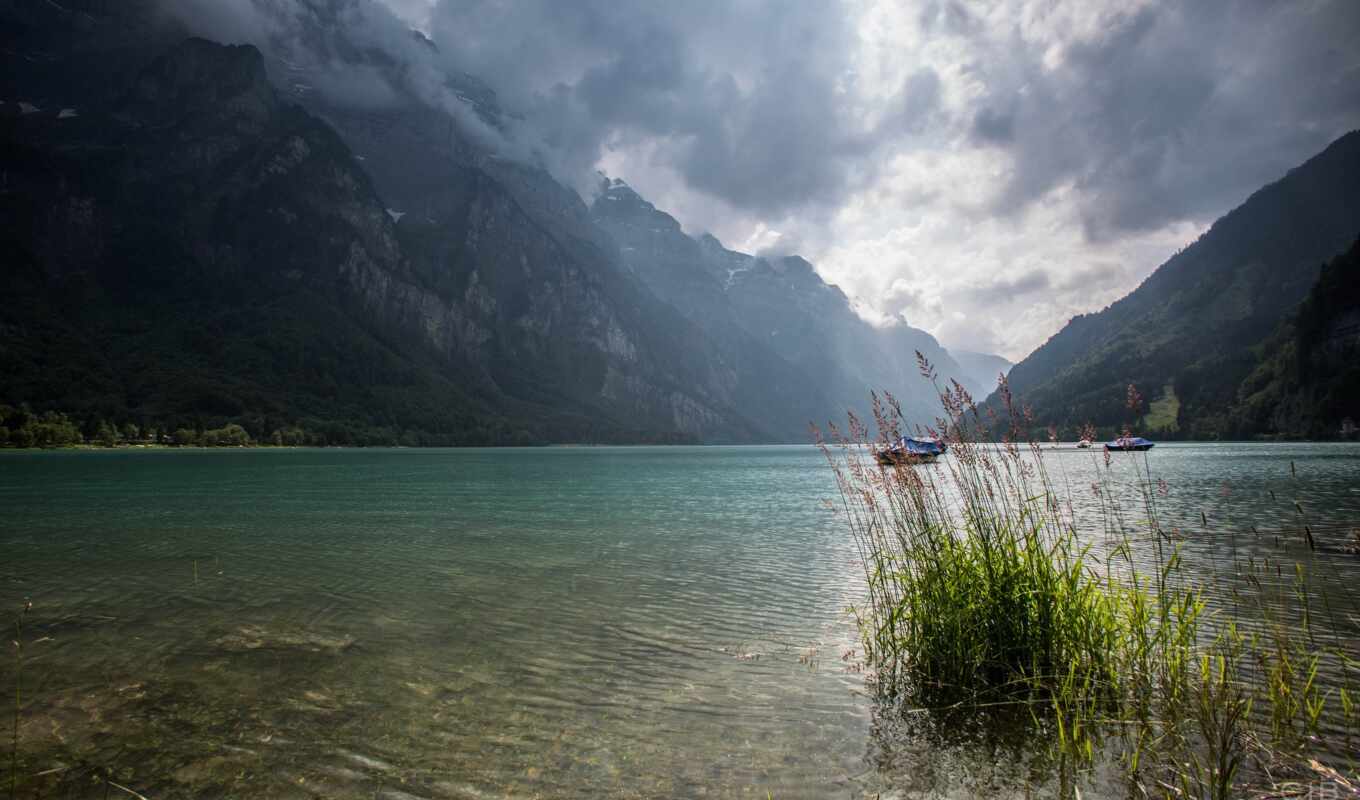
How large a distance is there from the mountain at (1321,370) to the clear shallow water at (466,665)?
15204cm

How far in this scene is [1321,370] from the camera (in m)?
134

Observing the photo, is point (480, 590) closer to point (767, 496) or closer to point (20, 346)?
→ point (767, 496)

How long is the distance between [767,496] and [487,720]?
3720cm

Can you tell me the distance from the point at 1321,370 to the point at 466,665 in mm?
190868

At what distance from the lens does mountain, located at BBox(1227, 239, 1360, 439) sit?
126875 millimetres

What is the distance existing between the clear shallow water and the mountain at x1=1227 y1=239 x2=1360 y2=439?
499 feet

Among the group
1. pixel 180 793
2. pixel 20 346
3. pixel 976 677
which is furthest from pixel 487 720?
pixel 20 346

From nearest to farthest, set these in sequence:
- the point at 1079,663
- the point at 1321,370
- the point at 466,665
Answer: the point at 1079,663 → the point at 466,665 → the point at 1321,370

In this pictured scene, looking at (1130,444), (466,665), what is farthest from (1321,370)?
(466,665)

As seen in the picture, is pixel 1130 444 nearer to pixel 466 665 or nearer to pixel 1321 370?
pixel 466 665

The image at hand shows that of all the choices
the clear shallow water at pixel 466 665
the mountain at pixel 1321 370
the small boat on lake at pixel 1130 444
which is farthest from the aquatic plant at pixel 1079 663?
the mountain at pixel 1321 370

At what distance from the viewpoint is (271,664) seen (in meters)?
9.65

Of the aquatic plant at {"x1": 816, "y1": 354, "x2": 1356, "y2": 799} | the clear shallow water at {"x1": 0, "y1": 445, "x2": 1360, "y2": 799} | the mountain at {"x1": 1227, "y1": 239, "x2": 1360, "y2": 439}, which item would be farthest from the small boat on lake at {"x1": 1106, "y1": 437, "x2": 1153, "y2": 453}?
the mountain at {"x1": 1227, "y1": 239, "x2": 1360, "y2": 439}

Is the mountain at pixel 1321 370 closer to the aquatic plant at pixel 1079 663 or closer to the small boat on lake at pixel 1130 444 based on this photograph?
the small boat on lake at pixel 1130 444
